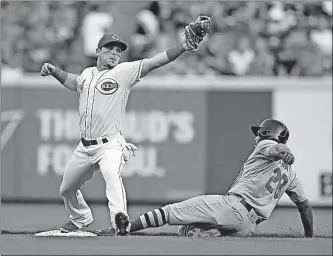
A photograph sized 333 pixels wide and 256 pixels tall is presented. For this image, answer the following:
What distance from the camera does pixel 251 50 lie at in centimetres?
1345

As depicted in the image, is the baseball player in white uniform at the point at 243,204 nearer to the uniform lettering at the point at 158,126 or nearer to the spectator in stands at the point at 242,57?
the uniform lettering at the point at 158,126

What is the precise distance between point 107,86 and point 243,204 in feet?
4.89

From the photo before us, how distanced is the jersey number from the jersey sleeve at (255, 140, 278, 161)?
170mm

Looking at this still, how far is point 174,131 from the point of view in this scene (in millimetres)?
13070

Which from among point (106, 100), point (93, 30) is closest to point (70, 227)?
point (106, 100)

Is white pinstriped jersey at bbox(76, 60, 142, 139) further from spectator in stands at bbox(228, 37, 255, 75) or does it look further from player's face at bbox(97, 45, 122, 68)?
spectator in stands at bbox(228, 37, 255, 75)

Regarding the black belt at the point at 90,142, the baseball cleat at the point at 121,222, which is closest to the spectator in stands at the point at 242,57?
the black belt at the point at 90,142

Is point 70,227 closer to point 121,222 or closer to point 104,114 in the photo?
point 121,222

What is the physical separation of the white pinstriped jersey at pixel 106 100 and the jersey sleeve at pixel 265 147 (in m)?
1.17

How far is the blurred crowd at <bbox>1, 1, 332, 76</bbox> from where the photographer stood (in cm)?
1335

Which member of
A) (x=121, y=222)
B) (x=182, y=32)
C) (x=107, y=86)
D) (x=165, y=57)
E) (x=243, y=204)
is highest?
(x=182, y=32)

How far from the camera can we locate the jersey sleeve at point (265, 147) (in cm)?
729

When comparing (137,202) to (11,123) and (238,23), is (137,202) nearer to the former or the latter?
(11,123)

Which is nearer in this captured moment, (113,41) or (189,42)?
(189,42)
